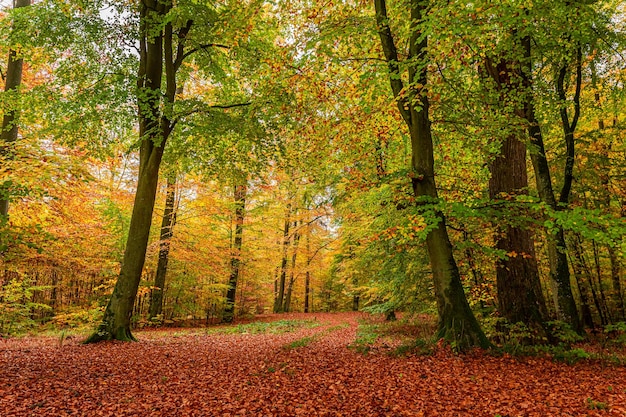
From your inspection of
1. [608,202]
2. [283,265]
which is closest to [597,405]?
[608,202]

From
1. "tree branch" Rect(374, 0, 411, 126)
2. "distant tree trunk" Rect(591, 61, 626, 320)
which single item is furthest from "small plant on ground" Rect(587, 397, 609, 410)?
"distant tree trunk" Rect(591, 61, 626, 320)

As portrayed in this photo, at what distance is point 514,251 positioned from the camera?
738 cm

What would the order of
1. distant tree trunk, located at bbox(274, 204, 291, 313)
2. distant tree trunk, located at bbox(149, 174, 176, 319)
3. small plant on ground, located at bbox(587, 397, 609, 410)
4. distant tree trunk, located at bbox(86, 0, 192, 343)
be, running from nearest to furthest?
Answer: small plant on ground, located at bbox(587, 397, 609, 410), distant tree trunk, located at bbox(86, 0, 192, 343), distant tree trunk, located at bbox(149, 174, 176, 319), distant tree trunk, located at bbox(274, 204, 291, 313)

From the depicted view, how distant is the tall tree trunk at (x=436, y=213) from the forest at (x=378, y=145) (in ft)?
0.12

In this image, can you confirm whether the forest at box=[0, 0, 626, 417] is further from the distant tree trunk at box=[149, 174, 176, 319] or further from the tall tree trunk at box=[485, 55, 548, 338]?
the distant tree trunk at box=[149, 174, 176, 319]

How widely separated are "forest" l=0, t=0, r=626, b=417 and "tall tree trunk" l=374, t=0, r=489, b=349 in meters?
0.04

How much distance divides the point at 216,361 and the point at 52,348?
411 centimetres

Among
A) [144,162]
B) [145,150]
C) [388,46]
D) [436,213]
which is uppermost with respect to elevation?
[388,46]

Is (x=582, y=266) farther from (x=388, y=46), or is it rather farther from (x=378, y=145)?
(x=388, y=46)

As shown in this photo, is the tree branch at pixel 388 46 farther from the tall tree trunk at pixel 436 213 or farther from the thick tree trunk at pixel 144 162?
the thick tree trunk at pixel 144 162

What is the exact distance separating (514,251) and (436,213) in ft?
6.11

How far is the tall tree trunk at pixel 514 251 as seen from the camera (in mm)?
7484

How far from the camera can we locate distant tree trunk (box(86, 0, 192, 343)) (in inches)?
355

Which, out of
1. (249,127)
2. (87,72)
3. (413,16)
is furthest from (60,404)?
(87,72)
